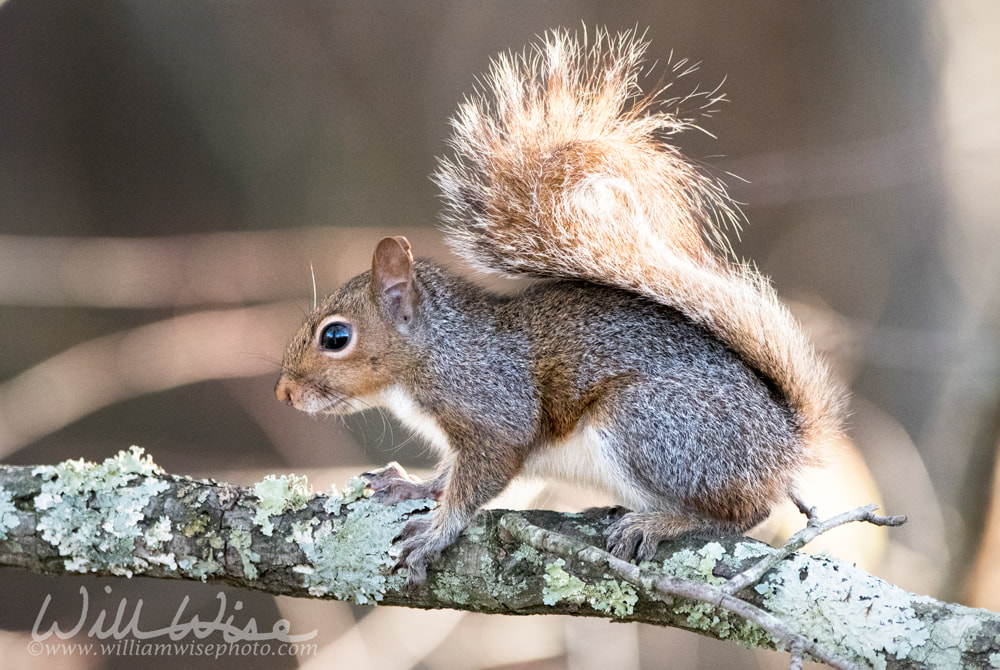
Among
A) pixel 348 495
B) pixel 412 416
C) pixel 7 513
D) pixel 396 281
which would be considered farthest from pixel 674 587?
pixel 7 513

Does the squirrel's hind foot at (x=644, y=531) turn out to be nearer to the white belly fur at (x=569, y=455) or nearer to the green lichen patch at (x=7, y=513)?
the white belly fur at (x=569, y=455)

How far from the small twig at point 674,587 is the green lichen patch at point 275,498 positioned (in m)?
0.47

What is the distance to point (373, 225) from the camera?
13.3 feet

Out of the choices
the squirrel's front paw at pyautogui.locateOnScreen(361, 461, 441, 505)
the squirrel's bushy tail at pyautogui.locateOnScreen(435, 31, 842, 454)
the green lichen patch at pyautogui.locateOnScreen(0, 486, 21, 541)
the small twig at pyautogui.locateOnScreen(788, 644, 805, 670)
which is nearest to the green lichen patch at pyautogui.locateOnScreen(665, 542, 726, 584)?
the small twig at pyautogui.locateOnScreen(788, 644, 805, 670)

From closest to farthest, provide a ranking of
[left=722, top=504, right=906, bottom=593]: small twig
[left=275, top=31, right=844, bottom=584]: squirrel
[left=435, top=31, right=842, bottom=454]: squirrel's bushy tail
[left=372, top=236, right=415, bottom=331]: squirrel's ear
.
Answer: [left=722, top=504, right=906, bottom=593]: small twig, [left=275, top=31, right=844, bottom=584]: squirrel, [left=435, top=31, right=842, bottom=454]: squirrel's bushy tail, [left=372, top=236, right=415, bottom=331]: squirrel's ear

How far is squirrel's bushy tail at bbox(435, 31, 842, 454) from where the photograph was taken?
6.91 feet

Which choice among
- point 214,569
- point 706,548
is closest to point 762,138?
point 706,548

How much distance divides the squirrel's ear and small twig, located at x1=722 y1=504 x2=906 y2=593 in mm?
1078

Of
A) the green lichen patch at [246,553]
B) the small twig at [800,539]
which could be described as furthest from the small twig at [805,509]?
the green lichen patch at [246,553]

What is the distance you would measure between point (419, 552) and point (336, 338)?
66 cm

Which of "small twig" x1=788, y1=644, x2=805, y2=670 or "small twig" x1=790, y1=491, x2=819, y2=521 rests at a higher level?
"small twig" x1=790, y1=491, x2=819, y2=521

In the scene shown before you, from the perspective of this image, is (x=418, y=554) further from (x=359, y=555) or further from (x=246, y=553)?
(x=246, y=553)

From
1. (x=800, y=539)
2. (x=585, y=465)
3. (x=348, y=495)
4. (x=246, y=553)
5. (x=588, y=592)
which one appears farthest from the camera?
(x=585, y=465)

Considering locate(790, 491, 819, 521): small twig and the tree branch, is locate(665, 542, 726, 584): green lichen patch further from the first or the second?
locate(790, 491, 819, 521): small twig
